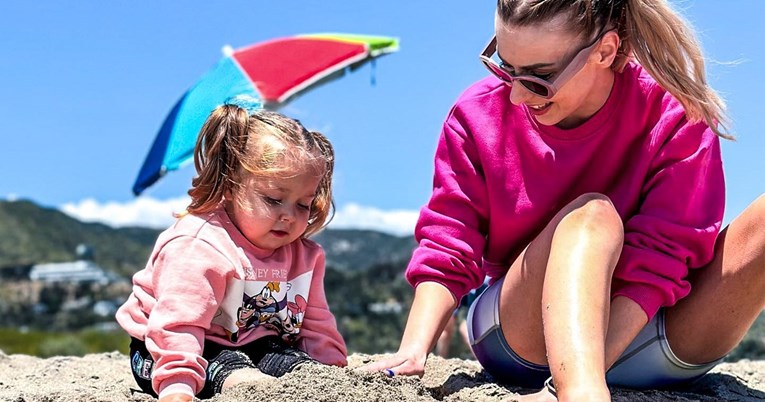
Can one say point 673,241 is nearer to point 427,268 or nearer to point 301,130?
point 427,268

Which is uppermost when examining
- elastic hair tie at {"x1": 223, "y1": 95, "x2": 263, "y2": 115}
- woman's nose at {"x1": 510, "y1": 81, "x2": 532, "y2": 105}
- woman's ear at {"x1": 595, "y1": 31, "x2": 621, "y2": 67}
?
woman's ear at {"x1": 595, "y1": 31, "x2": 621, "y2": 67}

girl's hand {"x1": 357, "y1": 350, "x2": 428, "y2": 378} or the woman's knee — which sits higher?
the woman's knee

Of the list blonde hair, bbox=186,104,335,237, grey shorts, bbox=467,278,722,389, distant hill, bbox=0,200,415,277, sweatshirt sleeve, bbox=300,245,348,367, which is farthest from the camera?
distant hill, bbox=0,200,415,277

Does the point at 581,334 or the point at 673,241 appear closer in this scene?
the point at 581,334

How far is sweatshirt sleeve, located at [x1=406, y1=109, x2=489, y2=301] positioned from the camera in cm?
253

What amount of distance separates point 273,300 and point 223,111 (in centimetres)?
60

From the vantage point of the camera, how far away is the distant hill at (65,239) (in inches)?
1711

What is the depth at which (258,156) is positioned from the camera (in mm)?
2607

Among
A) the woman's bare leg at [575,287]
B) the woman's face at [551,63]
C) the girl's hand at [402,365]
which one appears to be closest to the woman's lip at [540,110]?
the woman's face at [551,63]

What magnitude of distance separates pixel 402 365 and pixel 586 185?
727mm

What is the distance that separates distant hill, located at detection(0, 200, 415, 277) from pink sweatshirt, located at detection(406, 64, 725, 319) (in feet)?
122

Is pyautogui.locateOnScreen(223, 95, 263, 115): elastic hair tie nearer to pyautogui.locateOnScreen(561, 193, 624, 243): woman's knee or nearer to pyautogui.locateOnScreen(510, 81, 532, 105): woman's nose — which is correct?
pyautogui.locateOnScreen(510, 81, 532, 105): woman's nose

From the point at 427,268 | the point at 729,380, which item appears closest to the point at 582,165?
the point at 427,268

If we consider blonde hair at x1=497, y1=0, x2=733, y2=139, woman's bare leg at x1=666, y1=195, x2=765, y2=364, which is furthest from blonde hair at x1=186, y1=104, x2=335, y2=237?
woman's bare leg at x1=666, y1=195, x2=765, y2=364
